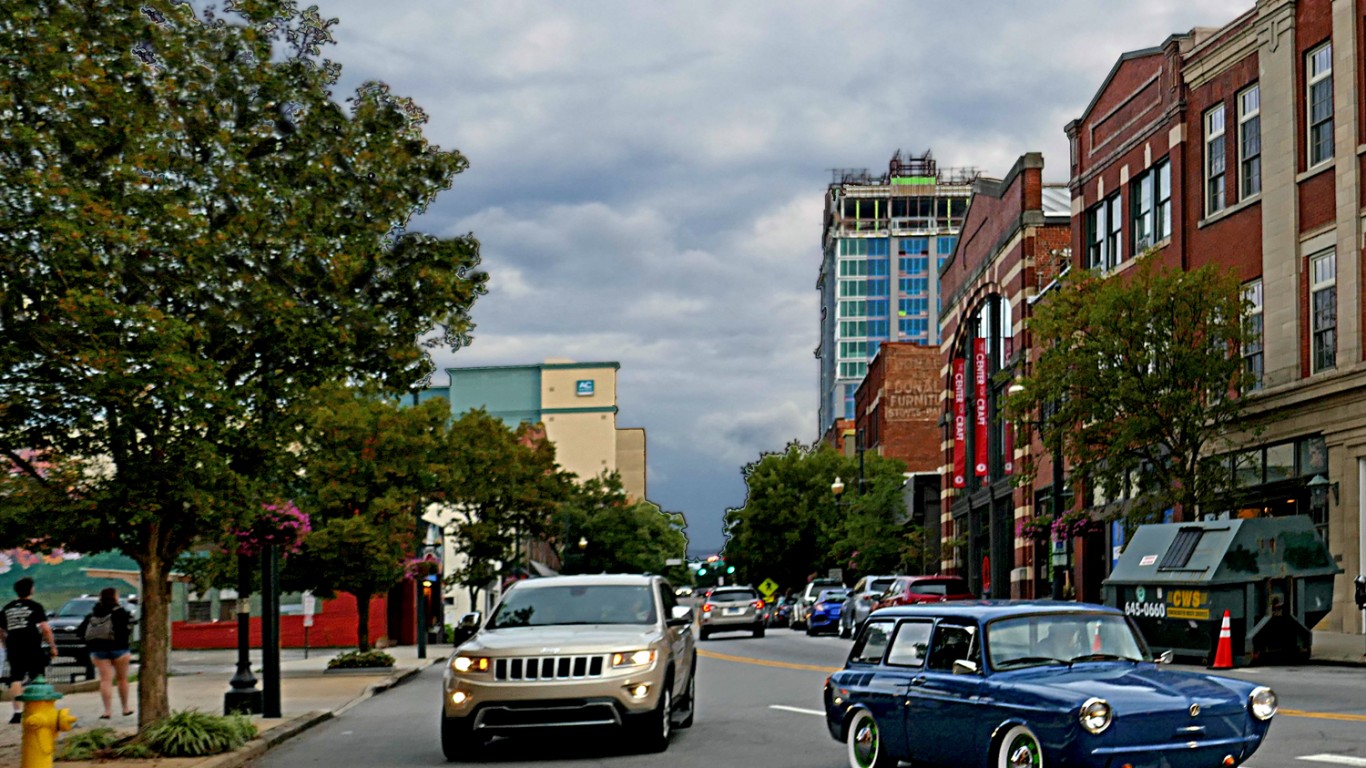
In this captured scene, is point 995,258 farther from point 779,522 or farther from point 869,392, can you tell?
point 869,392

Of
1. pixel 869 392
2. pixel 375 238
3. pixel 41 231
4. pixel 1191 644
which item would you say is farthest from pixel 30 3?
pixel 869 392

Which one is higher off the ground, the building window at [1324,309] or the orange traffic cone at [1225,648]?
the building window at [1324,309]

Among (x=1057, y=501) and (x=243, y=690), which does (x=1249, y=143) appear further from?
(x=243, y=690)

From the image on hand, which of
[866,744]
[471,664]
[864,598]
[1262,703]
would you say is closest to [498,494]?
[864,598]

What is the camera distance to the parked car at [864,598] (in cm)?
4322

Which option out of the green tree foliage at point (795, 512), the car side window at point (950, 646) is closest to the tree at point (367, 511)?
the car side window at point (950, 646)

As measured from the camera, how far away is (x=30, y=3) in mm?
14820

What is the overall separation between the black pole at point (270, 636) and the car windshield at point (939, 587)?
755 inches

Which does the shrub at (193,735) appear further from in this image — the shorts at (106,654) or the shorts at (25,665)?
the shorts at (106,654)

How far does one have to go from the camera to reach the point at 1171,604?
2698cm

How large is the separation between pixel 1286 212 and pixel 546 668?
27355 millimetres

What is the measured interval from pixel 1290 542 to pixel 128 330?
18743 millimetres

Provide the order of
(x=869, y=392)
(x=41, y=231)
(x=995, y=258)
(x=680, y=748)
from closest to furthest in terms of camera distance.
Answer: (x=41, y=231) → (x=680, y=748) → (x=995, y=258) → (x=869, y=392)

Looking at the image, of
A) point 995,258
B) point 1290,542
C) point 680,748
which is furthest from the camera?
point 995,258
